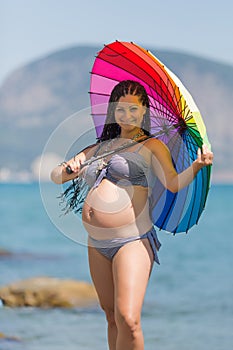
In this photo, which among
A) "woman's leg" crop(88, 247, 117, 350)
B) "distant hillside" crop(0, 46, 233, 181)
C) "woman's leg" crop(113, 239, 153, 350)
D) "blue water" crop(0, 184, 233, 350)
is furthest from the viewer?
"distant hillside" crop(0, 46, 233, 181)

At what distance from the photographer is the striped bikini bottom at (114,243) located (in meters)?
3.09

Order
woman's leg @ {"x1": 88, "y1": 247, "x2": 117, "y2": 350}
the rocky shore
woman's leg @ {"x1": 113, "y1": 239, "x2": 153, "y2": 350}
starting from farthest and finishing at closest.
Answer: the rocky shore, woman's leg @ {"x1": 88, "y1": 247, "x2": 117, "y2": 350}, woman's leg @ {"x1": 113, "y1": 239, "x2": 153, "y2": 350}

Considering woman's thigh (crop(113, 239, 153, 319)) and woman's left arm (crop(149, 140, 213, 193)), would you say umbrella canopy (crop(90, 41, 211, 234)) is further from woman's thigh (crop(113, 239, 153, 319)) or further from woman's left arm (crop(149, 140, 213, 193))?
woman's thigh (crop(113, 239, 153, 319))

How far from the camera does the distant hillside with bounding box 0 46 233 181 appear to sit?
50406 millimetres

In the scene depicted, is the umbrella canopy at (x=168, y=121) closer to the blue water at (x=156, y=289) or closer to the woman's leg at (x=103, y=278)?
the woman's leg at (x=103, y=278)

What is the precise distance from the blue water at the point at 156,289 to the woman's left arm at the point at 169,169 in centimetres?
63

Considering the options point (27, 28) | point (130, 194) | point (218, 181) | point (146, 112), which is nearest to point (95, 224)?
point (130, 194)

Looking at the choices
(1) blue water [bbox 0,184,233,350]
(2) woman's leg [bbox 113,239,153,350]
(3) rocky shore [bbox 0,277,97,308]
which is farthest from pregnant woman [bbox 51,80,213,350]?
(3) rocky shore [bbox 0,277,97,308]

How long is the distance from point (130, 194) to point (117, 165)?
0.11m

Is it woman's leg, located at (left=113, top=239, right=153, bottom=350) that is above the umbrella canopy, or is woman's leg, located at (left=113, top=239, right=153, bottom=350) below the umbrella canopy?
below

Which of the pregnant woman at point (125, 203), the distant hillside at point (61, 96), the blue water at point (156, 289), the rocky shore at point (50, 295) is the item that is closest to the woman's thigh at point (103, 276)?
the pregnant woman at point (125, 203)

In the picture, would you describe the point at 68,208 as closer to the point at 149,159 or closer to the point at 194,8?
the point at 149,159

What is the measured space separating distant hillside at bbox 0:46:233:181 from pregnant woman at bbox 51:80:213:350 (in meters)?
45.0

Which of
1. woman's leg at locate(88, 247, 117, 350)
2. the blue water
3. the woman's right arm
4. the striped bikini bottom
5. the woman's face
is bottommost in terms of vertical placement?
the blue water
